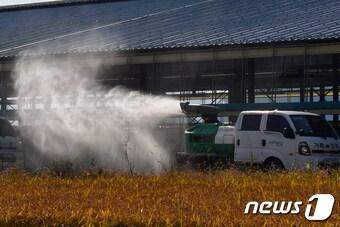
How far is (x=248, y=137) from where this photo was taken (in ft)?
55.9

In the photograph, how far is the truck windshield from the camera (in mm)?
16531

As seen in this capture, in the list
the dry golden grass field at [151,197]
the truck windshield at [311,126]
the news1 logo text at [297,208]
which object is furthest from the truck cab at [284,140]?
the news1 logo text at [297,208]

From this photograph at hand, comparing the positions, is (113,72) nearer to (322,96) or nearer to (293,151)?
(322,96)

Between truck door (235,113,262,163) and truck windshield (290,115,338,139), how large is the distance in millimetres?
957

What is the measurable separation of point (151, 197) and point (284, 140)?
891 centimetres

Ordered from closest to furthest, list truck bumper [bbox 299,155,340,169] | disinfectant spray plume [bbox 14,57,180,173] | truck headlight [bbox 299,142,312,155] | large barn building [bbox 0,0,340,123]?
truck bumper [bbox 299,155,340,169]
truck headlight [bbox 299,142,312,155]
disinfectant spray plume [bbox 14,57,180,173]
large barn building [bbox 0,0,340,123]

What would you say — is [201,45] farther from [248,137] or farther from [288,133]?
[288,133]

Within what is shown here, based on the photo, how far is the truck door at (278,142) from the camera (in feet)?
53.3

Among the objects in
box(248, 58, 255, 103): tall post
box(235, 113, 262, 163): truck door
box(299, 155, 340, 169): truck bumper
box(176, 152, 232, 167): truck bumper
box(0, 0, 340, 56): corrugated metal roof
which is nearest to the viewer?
box(299, 155, 340, 169): truck bumper

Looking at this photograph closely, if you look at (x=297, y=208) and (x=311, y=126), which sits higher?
(x=297, y=208)

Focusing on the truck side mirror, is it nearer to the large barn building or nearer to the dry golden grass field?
the dry golden grass field

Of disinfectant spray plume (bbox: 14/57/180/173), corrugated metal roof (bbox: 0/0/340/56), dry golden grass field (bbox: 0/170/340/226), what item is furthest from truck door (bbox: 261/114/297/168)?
corrugated metal roof (bbox: 0/0/340/56)

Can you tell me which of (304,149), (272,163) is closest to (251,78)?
(272,163)

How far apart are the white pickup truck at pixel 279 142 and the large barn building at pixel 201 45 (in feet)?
25.0
